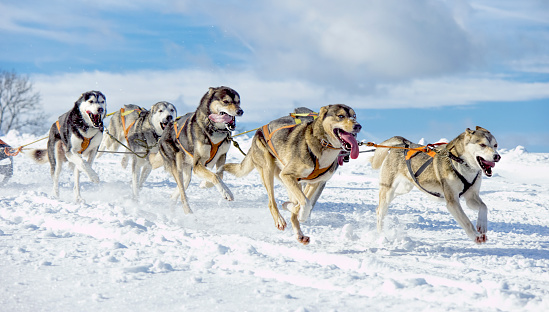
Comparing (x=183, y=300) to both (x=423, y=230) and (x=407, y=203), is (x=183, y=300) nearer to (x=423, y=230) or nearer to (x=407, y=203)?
(x=423, y=230)

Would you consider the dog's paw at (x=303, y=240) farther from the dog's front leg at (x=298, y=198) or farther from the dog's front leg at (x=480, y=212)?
the dog's front leg at (x=480, y=212)

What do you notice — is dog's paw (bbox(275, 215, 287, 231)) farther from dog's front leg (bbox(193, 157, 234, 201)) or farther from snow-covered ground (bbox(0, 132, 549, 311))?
dog's front leg (bbox(193, 157, 234, 201))

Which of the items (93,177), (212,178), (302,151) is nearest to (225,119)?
(212,178)

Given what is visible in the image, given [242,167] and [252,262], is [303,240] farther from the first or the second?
[242,167]

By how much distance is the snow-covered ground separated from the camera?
10.00ft

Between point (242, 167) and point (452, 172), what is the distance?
2186 millimetres

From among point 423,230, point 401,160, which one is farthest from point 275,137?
point 423,230

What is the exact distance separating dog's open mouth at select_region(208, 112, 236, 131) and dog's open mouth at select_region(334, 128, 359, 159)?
1.71m

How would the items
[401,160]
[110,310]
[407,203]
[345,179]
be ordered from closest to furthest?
[110,310] → [401,160] → [407,203] → [345,179]

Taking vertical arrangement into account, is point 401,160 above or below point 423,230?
above

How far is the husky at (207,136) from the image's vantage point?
5984mm

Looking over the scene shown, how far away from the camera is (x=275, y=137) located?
17.5 ft

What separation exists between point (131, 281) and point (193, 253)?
795 millimetres

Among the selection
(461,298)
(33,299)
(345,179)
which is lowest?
(33,299)
